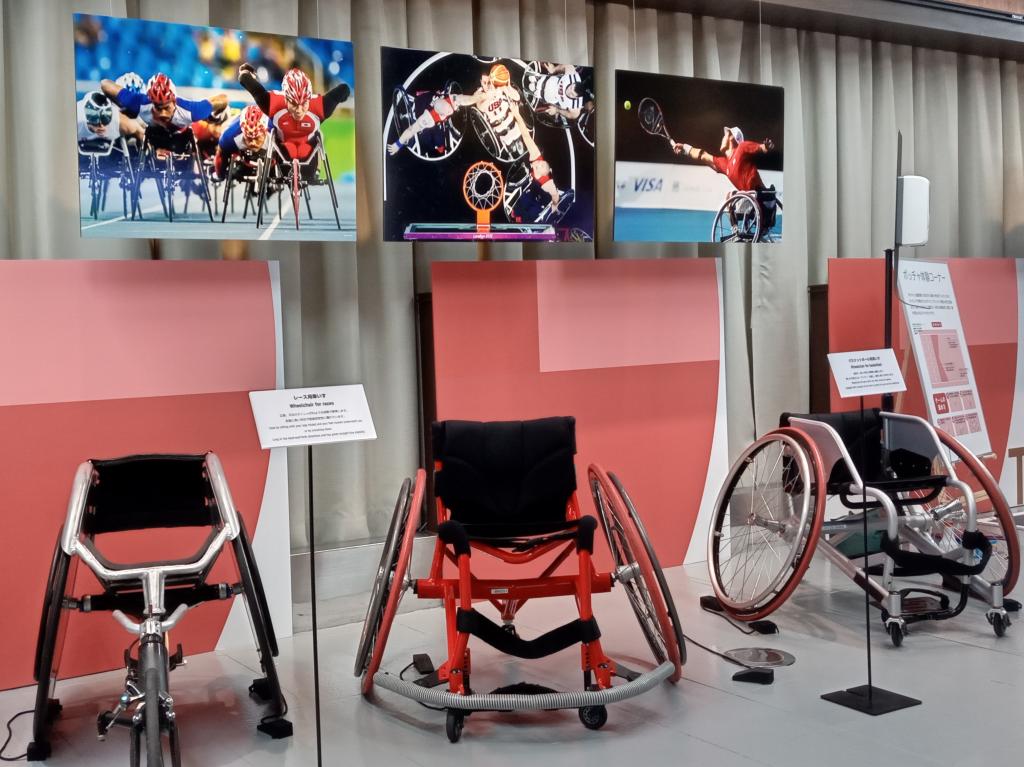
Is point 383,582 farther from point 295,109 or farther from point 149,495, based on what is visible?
point 295,109

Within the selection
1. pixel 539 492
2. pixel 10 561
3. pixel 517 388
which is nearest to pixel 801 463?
pixel 539 492

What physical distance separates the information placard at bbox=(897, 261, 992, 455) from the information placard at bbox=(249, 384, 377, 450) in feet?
10.7

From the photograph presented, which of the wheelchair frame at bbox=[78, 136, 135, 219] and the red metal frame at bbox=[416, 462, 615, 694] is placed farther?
the wheelchair frame at bbox=[78, 136, 135, 219]

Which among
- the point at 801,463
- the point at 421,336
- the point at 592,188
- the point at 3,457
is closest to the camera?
the point at 3,457

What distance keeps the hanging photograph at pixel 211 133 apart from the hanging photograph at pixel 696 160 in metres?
1.25

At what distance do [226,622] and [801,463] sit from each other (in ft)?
6.91

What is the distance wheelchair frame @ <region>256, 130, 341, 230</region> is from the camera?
12.4ft

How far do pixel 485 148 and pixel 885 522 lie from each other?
204 centimetres

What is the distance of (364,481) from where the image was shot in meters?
4.70

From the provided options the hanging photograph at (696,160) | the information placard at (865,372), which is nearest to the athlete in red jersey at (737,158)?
the hanging photograph at (696,160)

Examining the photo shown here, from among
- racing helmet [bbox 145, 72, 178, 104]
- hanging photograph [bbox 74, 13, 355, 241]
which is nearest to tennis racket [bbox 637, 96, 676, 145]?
hanging photograph [bbox 74, 13, 355, 241]

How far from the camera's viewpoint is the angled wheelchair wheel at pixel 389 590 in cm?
309

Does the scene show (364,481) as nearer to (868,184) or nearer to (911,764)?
(911,764)

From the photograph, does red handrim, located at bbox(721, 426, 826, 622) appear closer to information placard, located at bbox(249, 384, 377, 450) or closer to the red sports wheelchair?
the red sports wheelchair
